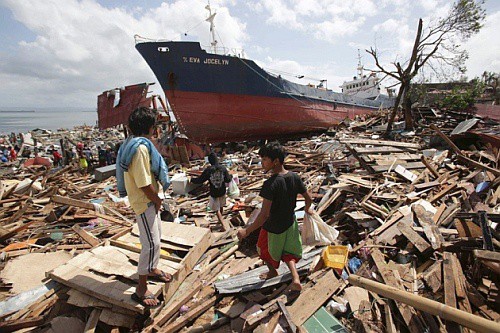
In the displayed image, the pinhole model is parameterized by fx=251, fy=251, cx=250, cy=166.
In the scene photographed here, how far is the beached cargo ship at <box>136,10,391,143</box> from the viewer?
12812 millimetres

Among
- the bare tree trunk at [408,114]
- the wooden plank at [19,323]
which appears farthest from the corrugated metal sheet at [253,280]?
the bare tree trunk at [408,114]

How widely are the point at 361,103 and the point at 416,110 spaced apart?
27.8 ft

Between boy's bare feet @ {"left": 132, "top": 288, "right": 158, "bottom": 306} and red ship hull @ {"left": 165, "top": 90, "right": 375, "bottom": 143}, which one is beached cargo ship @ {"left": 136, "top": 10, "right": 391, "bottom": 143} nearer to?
red ship hull @ {"left": 165, "top": 90, "right": 375, "bottom": 143}

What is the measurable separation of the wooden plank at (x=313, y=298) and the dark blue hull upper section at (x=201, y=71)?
39.6 feet

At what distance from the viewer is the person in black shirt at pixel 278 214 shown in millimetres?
2766

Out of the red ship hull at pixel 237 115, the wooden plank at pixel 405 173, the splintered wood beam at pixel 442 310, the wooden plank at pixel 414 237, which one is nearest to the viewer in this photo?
the splintered wood beam at pixel 442 310

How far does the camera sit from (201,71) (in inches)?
515

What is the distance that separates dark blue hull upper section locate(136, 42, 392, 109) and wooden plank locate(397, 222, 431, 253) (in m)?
11.6

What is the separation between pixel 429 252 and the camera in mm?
3359

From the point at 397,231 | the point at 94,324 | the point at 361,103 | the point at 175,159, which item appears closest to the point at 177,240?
the point at 94,324

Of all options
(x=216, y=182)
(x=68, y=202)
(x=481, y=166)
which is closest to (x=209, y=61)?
(x=216, y=182)

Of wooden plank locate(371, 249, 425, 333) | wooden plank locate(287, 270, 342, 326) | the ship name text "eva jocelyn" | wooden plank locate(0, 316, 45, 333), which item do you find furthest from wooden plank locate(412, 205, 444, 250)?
the ship name text "eva jocelyn"

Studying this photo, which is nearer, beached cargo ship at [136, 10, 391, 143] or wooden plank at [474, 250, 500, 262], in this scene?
wooden plank at [474, 250, 500, 262]

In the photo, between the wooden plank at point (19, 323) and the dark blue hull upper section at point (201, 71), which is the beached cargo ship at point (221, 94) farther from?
the wooden plank at point (19, 323)
